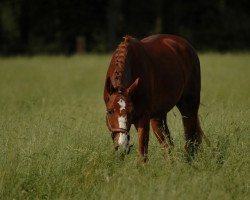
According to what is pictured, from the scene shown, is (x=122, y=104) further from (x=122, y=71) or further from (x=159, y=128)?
(x=159, y=128)

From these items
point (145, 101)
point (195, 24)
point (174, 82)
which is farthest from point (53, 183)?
point (195, 24)

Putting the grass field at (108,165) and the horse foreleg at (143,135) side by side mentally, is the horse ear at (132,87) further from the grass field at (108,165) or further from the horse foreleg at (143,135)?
the grass field at (108,165)

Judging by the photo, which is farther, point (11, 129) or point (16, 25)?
point (16, 25)

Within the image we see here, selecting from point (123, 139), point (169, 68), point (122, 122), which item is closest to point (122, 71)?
point (122, 122)

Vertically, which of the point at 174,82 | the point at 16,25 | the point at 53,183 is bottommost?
the point at 16,25

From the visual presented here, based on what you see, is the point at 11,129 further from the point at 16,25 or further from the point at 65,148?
the point at 16,25

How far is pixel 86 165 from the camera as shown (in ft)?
22.2

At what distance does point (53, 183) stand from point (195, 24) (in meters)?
37.9

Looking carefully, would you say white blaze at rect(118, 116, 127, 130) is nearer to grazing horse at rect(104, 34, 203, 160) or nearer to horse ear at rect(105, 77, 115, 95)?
grazing horse at rect(104, 34, 203, 160)

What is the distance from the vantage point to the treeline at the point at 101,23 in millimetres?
38188

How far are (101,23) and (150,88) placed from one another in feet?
114

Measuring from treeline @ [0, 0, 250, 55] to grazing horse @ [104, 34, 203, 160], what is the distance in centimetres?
2863

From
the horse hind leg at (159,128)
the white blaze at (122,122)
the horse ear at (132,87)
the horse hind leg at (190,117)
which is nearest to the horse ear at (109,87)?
the horse ear at (132,87)

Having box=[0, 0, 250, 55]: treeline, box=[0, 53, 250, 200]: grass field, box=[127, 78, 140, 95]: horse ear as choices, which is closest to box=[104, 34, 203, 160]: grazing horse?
box=[127, 78, 140, 95]: horse ear
